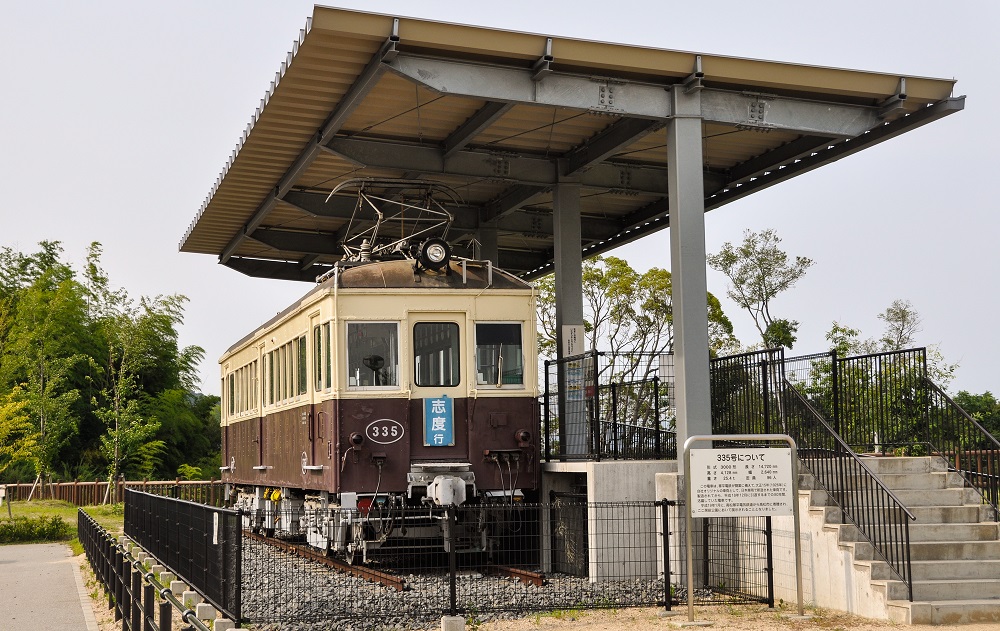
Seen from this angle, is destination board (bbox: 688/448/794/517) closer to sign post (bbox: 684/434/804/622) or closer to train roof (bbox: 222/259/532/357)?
sign post (bbox: 684/434/804/622)

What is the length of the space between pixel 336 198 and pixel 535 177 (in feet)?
13.1

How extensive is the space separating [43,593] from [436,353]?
5.78 m

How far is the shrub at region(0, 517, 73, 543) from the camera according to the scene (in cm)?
2434

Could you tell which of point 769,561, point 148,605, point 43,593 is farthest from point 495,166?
point 148,605

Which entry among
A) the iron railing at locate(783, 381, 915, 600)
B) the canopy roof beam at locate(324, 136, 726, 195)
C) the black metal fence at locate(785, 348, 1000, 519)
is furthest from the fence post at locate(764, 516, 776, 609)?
the canopy roof beam at locate(324, 136, 726, 195)

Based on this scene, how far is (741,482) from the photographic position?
431 inches

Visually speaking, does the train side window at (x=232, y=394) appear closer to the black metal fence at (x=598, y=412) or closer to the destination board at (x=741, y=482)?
the black metal fence at (x=598, y=412)

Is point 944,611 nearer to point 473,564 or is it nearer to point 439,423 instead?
point 473,564

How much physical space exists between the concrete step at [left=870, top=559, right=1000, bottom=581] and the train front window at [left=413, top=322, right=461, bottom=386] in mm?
5655

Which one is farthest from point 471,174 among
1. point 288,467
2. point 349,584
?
point 349,584

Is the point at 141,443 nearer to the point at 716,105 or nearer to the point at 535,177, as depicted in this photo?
the point at 535,177

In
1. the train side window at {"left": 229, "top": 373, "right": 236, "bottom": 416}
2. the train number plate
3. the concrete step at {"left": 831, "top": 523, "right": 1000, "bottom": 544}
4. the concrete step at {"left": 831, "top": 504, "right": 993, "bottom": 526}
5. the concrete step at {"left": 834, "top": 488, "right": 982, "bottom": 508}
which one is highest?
the train side window at {"left": 229, "top": 373, "right": 236, "bottom": 416}

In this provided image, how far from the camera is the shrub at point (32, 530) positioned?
958 inches

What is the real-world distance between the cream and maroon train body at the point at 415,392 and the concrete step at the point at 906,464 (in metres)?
3.94
